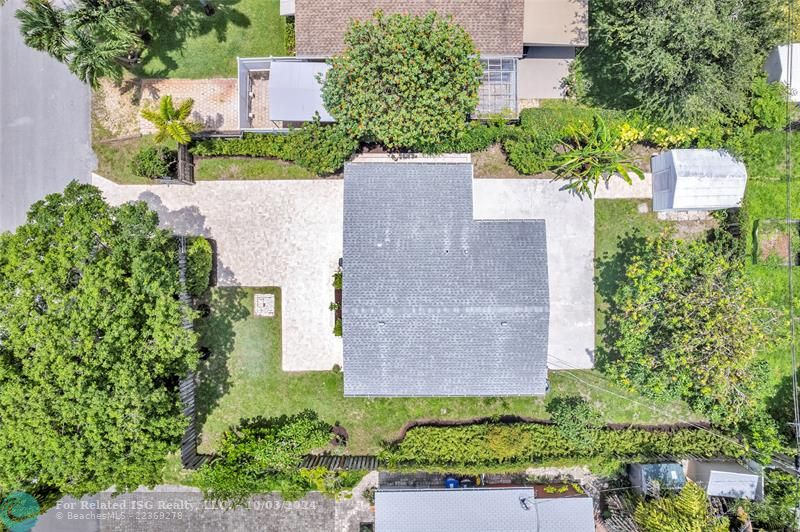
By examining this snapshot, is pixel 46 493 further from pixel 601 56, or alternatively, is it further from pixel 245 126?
pixel 601 56

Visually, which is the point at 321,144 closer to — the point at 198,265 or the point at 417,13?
the point at 417,13

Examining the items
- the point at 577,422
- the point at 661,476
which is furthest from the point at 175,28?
the point at 661,476

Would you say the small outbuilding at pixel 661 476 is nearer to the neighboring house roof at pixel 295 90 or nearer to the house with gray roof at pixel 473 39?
the house with gray roof at pixel 473 39

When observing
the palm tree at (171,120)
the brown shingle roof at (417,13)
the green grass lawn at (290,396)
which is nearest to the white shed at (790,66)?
the brown shingle roof at (417,13)

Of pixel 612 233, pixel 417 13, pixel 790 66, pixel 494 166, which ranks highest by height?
pixel 417 13

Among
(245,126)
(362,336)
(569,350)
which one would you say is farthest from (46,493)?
(569,350)

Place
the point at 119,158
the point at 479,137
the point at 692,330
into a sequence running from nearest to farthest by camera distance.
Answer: the point at 692,330 < the point at 479,137 < the point at 119,158
